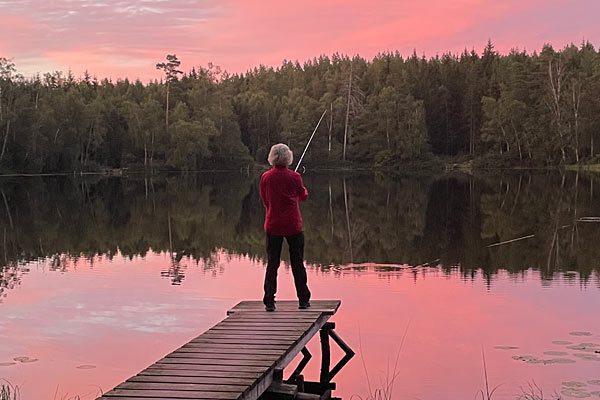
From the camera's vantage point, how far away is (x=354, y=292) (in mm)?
14406

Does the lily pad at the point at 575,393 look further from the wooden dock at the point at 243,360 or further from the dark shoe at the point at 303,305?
the dark shoe at the point at 303,305

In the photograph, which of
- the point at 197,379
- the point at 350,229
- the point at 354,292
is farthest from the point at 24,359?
the point at 350,229

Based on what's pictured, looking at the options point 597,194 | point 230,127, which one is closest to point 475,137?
point 230,127

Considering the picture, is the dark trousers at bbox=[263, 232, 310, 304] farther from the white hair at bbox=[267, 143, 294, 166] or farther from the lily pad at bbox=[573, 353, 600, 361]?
the lily pad at bbox=[573, 353, 600, 361]

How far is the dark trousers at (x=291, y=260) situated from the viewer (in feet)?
31.0

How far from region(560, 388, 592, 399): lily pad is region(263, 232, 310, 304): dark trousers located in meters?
3.22

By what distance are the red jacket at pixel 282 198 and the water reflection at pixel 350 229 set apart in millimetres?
7316

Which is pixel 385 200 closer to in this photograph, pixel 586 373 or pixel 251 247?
pixel 251 247

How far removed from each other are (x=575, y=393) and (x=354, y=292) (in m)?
6.22

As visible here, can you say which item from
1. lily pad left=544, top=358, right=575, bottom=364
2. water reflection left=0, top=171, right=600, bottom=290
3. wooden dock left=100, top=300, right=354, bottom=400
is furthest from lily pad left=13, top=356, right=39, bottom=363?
lily pad left=544, top=358, right=575, bottom=364

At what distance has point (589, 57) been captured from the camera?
317 ft

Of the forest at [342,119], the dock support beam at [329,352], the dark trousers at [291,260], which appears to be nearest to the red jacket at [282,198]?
the dark trousers at [291,260]

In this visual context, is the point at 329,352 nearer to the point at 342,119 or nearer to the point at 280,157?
the point at 280,157

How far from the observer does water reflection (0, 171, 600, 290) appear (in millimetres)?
18656
